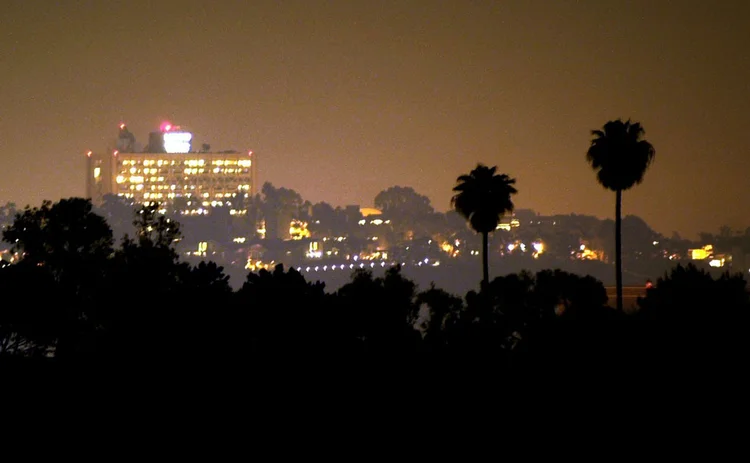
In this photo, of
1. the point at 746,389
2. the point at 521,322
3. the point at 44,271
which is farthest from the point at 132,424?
the point at 521,322

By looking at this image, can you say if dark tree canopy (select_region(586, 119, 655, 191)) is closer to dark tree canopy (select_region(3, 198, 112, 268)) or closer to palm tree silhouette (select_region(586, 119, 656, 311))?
palm tree silhouette (select_region(586, 119, 656, 311))

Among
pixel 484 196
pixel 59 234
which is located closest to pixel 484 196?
pixel 484 196

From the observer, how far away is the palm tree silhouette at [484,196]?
76.3m

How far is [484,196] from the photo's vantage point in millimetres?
76375

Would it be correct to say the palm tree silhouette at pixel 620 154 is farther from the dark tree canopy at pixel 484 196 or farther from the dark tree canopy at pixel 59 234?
the dark tree canopy at pixel 59 234

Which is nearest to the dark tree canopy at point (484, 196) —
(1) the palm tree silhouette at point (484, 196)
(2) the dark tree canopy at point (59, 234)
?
(1) the palm tree silhouette at point (484, 196)

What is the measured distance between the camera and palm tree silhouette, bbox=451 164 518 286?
250 feet

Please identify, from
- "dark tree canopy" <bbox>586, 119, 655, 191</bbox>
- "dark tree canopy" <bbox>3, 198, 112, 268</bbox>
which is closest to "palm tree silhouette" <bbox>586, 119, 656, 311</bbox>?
"dark tree canopy" <bbox>586, 119, 655, 191</bbox>

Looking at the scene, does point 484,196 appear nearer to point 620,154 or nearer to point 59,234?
point 620,154

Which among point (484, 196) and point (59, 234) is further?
point (484, 196)

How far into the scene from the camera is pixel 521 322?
6981 centimetres

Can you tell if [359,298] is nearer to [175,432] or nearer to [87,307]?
[87,307]

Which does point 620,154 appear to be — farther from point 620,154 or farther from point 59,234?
point 59,234

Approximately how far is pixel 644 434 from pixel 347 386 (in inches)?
470
